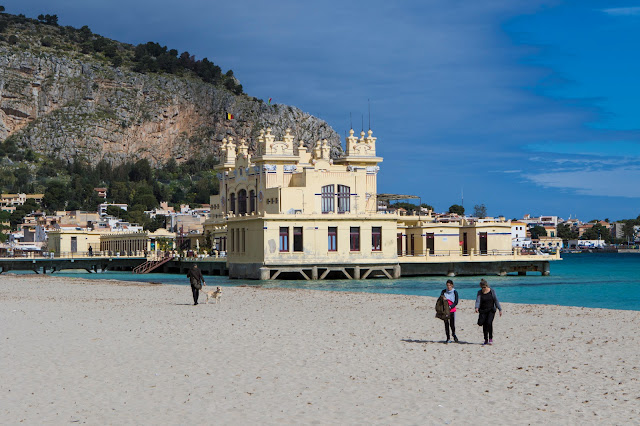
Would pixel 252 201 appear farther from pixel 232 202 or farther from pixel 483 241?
pixel 483 241

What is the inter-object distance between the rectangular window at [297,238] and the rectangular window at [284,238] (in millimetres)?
532


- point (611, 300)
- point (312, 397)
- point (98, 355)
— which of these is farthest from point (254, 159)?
point (312, 397)

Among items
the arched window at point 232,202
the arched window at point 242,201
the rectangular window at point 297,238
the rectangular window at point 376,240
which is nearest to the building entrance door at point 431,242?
the rectangular window at point 376,240

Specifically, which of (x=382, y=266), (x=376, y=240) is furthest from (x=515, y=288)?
(x=376, y=240)

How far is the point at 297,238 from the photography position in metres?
64.3

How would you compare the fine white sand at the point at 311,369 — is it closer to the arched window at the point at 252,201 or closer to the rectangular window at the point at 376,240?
the rectangular window at the point at 376,240

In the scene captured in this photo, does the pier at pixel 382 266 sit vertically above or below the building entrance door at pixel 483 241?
below

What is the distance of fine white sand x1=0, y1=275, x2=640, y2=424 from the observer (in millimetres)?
13367

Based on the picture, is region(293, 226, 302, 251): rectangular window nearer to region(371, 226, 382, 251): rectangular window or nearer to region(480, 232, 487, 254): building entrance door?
region(371, 226, 382, 251): rectangular window

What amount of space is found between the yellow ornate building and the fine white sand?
3391 cm

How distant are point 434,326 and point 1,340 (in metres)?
12.1

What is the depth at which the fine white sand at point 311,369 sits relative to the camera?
43.9ft

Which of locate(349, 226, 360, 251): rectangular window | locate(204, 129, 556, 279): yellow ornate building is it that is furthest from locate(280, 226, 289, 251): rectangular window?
locate(349, 226, 360, 251): rectangular window

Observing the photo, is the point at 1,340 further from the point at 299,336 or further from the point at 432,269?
the point at 432,269
